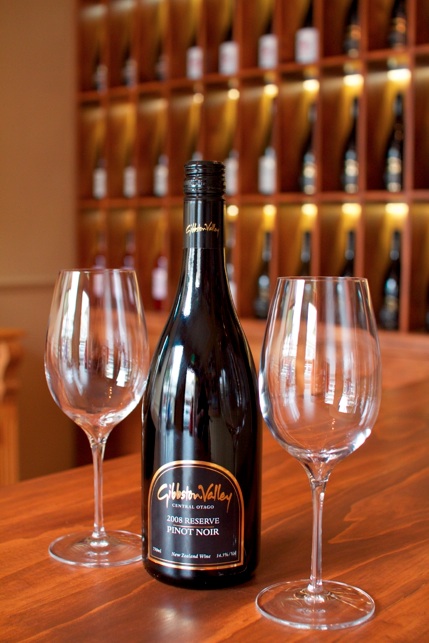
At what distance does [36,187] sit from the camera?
342 cm

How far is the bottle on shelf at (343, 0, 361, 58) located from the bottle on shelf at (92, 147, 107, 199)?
119cm

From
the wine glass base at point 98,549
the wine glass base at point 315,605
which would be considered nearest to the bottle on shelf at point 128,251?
Answer: the wine glass base at point 98,549

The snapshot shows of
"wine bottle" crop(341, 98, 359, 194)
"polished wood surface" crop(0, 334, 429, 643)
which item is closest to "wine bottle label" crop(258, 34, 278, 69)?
"wine bottle" crop(341, 98, 359, 194)

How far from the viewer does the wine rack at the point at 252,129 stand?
8.28 feet

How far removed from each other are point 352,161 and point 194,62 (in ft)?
2.48

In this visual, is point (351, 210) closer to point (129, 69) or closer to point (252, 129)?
point (252, 129)

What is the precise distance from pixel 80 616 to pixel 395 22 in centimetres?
246

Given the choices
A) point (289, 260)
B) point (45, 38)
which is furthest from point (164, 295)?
point (45, 38)

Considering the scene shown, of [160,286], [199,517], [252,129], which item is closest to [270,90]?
[252,129]

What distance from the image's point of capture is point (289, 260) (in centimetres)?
289

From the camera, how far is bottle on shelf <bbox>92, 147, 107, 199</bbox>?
3472mm

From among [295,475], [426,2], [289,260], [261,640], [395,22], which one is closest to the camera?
[261,640]

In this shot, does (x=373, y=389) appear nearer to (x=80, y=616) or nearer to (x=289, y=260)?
(x=80, y=616)

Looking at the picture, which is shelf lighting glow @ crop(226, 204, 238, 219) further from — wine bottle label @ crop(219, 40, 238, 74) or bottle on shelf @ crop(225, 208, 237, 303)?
wine bottle label @ crop(219, 40, 238, 74)
